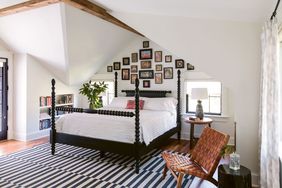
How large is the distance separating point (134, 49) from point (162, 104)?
180cm

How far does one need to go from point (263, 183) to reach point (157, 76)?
3591 millimetres

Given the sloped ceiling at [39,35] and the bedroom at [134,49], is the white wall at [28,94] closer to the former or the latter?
the bedroom at [134,49]

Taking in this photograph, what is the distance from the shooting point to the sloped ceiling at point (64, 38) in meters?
3.85

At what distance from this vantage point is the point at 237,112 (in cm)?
287

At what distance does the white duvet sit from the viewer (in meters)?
3.43

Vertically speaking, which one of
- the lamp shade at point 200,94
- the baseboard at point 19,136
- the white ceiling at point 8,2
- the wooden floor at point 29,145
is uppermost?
the white ceiling at point 8,2

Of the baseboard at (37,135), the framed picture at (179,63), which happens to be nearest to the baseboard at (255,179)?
the framed picture at (179,63)

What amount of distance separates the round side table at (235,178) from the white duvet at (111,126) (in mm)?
1395

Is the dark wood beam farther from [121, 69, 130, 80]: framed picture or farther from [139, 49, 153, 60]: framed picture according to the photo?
[121, 69, 130, 80]: framed picture

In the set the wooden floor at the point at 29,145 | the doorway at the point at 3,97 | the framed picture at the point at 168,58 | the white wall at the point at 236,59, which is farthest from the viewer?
the framed picture at the point at 168,58

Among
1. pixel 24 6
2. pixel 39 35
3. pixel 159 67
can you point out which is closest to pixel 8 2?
pixel 24 6

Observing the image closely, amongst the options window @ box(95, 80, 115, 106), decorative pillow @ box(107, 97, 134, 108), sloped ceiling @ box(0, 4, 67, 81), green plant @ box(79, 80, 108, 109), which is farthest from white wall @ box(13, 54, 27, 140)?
window @ box(95, 80, 115, 106)

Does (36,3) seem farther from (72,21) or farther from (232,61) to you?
(232,61)

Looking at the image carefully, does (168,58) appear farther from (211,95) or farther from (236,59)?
(236,59)
